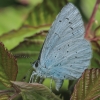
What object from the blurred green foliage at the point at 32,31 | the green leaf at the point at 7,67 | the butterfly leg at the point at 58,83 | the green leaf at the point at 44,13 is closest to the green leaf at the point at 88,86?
the green leaf at the point at 7,67

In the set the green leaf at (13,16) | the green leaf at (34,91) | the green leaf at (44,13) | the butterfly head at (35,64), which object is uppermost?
the green leaf at (13,16)

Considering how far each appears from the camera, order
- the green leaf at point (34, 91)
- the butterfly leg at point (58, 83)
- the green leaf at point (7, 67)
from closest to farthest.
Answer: the green leaf at point (34, 91)
the green leaf at point (7, 67)
the butterfly leg at point (58, 83)

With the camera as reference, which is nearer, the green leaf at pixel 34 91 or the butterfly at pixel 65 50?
the green leaf at pixel 34 91

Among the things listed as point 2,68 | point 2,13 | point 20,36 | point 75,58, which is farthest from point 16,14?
point 2,68

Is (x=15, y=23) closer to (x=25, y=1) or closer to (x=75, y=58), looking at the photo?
(x=25, y=1)

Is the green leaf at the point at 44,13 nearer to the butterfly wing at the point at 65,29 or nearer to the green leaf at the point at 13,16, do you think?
the butterfly wing at the point at 65,29
